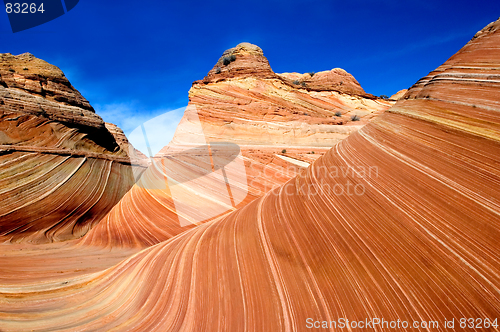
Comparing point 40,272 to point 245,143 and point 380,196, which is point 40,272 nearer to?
point 380,196

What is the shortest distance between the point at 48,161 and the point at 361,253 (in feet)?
33.1

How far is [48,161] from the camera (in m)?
7.79

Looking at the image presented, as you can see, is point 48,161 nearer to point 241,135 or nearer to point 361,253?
point 241,135

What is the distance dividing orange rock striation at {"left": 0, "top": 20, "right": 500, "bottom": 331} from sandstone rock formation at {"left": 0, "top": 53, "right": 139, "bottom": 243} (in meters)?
5.56

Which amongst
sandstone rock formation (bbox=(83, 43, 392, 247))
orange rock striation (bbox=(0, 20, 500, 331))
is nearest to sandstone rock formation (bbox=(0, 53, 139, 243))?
sandstone rock formation (bbox=(83, 43, 392, 247))

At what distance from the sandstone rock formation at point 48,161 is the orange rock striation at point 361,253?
5563mm

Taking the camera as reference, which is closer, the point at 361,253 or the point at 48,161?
the point at 361,253

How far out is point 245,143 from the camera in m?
8.72

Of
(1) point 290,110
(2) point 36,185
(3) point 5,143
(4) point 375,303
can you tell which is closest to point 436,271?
(4) point 375,303

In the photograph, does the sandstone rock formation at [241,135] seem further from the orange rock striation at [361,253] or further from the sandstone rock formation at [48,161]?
the orange rock striation at [361,253]

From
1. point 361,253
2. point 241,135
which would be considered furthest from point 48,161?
point 361,253

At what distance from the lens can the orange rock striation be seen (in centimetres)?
185

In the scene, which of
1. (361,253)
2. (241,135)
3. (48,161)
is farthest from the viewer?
(241,135)

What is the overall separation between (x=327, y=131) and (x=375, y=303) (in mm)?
8602
